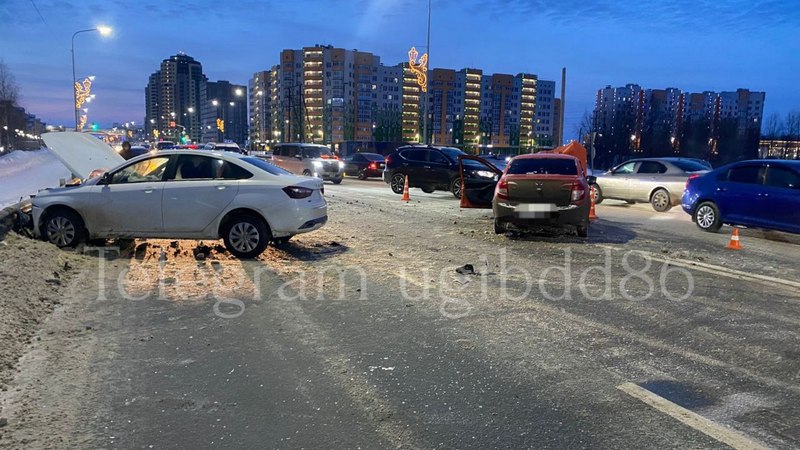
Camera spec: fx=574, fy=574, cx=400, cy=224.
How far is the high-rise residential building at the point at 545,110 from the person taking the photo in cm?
19088

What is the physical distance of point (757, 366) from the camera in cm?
475

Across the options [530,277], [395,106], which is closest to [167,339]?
[530,277]

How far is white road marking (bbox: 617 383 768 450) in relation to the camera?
3512mm

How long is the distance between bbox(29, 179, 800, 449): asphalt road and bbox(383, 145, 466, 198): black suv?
10002mm

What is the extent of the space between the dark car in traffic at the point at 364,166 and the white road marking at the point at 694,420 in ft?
85.3

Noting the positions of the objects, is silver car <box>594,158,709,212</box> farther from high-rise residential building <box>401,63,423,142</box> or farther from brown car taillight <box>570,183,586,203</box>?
high-rise residential building <box>401,63,423,142</box>

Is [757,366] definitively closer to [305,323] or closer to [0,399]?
[305,323]

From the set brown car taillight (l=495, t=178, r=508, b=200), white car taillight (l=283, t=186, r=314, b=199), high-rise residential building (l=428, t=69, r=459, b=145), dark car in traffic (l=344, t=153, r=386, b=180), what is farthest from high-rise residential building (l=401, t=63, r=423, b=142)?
white car taillight (l=283, t=186, r=314, b=199)

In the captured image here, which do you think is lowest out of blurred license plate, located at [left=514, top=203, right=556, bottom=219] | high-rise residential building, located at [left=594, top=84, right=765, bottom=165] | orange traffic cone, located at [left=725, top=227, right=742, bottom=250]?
orange traffic cone, located at [left=725, top=227, right=742, bottom=250]

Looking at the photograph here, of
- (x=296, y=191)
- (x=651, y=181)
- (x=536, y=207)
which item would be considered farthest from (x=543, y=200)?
(x=651, y=181)

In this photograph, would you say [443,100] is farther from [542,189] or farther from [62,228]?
[62,228]

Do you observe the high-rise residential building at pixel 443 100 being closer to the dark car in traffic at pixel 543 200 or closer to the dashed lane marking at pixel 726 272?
the dark car in traffic at pixel 543 200

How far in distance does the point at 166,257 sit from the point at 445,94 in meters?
161

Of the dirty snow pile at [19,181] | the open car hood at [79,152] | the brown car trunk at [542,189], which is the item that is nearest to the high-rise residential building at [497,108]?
the dirty snow pile at [19,181]
